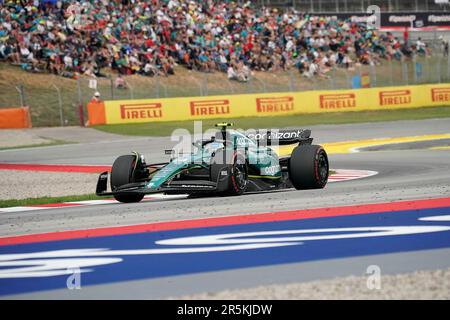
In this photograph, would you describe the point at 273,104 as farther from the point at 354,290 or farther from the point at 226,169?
the point at 354,290

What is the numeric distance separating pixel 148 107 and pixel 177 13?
493 cm

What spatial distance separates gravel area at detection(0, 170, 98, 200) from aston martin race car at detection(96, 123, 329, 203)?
2702mm

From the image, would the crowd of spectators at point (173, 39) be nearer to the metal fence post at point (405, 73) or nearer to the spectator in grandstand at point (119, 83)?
the spectator in grandstand at point (119, 83)

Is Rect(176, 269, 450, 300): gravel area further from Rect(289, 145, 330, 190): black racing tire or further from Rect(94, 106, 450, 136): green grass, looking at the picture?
Rect(94, 106, 450, 136): green grass

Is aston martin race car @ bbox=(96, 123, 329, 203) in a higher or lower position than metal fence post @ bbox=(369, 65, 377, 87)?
lower

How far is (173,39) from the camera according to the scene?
1412 inches

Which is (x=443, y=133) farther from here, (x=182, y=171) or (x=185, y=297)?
(x=185, y=297)

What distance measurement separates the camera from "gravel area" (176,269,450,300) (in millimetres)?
5980

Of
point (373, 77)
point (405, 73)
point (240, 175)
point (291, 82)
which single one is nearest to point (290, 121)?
point (291, 82)

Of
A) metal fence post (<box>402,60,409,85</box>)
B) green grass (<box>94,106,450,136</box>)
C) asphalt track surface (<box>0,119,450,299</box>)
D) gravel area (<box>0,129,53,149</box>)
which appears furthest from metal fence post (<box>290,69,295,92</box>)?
asphalt track surface (<box>0,119,450,299</box>)

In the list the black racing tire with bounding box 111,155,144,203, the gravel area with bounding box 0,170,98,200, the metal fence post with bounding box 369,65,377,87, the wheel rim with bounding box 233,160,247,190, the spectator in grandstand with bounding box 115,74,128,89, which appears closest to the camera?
the wheel rim with bounding box 233,160,247,190

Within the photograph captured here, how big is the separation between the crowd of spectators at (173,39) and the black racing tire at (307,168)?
20.0m

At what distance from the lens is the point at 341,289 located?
6.18 metres

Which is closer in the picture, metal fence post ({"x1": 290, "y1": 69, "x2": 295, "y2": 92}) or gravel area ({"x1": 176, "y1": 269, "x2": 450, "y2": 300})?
gravel area ({"x1": 176, "y1": 269, "x2": 450, "y2": 300})
